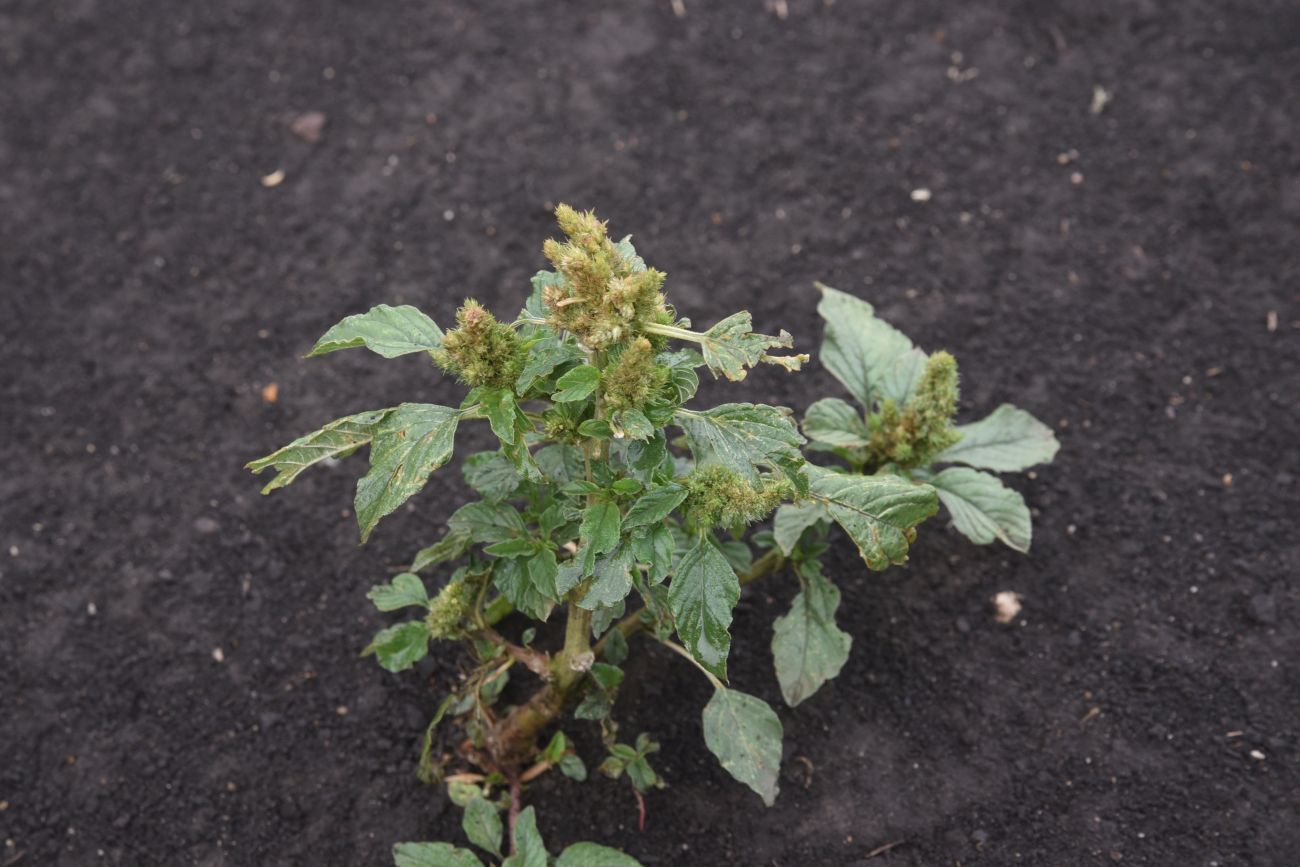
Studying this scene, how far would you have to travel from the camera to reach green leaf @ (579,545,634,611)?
190 centimetres

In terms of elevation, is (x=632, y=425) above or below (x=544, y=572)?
above

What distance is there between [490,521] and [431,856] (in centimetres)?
72

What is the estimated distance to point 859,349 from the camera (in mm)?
2691

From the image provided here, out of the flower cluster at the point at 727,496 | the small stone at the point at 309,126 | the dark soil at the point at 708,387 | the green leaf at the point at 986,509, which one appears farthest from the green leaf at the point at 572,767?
the small stone at the point at 309,126

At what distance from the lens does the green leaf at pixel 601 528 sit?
1866mm

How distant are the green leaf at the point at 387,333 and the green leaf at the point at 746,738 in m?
1.00

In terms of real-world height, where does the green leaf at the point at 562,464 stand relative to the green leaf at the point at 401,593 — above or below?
above

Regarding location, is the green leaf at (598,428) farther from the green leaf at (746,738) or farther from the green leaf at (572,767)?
the green leaf at (572,767)

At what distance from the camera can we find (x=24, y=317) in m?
3.48

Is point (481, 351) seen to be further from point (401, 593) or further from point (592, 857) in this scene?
point (592, 857)

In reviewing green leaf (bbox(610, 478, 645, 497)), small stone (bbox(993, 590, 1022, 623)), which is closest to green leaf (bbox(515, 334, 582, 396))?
green leaf (bbox(610, 478, 645, 497))

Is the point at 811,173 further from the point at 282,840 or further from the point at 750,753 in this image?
the point at 282,840

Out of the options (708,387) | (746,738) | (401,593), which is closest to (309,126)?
(708,387)

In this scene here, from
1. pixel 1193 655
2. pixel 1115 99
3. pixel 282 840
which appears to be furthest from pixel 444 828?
pixel 1115 99
